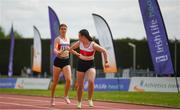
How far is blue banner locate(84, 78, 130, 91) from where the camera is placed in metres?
31.8

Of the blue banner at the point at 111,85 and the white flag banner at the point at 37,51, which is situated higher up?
the white flag banner at the point at 37,51

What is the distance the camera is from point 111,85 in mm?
32594

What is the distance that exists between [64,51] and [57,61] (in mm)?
389

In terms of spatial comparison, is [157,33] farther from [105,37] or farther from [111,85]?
[111,85]

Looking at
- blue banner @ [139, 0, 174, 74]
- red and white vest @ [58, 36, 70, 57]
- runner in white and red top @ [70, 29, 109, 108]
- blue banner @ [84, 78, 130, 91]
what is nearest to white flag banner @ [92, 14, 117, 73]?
blue banner @ [84, 78, 130, 91]

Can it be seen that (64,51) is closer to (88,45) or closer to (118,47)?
(88,45)

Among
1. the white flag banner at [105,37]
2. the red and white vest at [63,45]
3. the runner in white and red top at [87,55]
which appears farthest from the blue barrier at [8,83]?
the runner in white and red top at [87,55]

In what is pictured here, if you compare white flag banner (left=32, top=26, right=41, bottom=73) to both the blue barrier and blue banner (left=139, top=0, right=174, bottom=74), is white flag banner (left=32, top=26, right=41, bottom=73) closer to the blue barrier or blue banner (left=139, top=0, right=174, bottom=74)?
the blue barrier

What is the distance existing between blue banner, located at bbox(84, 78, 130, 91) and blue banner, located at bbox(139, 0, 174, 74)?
5255 mm

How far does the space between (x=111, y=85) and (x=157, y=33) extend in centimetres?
691

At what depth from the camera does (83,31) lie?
16.7 metres

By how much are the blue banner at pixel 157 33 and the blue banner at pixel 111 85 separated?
525 cm

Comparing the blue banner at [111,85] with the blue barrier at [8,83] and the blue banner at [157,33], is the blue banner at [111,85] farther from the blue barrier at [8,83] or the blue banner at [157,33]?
the blue barrier at [8,83]

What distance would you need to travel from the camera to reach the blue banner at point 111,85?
3177 cm
